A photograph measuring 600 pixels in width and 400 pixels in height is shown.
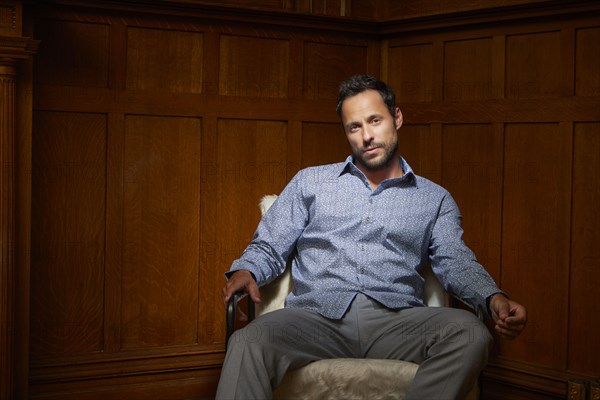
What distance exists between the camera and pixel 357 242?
8.97 ft

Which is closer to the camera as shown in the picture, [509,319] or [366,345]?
[509,319]

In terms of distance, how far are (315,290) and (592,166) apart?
1221 millimetres

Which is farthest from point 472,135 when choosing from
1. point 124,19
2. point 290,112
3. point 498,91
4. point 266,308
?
point 124,19

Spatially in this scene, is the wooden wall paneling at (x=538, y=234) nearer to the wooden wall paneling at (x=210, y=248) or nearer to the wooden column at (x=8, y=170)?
the wooden wall paneling at (x=210, y=248)

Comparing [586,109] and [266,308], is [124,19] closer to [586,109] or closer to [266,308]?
[266,308]

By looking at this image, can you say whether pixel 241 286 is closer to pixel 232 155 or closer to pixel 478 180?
pixel 232 155

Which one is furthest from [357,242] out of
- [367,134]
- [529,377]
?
[529,377]

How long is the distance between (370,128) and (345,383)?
881 mm

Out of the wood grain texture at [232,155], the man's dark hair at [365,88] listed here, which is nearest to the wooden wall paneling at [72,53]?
the wood grain texture at [232,155]

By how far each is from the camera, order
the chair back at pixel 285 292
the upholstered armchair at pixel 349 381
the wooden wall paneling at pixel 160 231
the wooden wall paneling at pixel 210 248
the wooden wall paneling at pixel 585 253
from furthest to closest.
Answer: the wooden wall paneling at pixel 210 248
the wooden wall paneling at pixel 160 231
the wooden wall paneling at pixel 585 253
the chair back at pixel 285 292
the upholstered armchair at pixel 349 381

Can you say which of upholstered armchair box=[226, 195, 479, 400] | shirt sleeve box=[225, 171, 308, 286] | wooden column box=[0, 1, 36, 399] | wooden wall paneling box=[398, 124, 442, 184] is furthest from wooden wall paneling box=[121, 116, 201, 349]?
upholstered armchair box=[226, 195, 479, 400]

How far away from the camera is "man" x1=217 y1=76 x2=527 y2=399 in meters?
2.31

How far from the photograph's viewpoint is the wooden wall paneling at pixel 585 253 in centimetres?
312

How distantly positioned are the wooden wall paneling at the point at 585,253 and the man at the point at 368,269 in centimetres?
65
